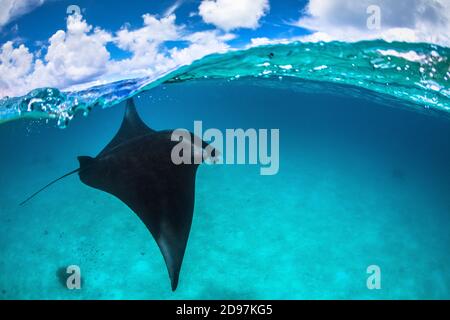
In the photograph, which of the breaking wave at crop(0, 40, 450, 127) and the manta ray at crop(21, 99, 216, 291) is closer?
the manta ray at crop(21, 99, 216, 291)

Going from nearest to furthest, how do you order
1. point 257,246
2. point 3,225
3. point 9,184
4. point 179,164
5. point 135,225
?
1. point 179,164
2. point 257,246
3. point 135,225
4. point 3,225
5. point 9,184

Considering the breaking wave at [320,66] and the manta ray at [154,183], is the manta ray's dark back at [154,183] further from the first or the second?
the breaking wave at [320,66]

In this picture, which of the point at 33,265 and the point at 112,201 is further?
the point at 112,201

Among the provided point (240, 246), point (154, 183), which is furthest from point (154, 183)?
point (240, 246)

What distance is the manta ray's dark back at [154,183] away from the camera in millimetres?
4270

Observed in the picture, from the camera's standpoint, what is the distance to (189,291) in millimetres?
8922

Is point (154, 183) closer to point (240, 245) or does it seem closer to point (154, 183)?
point (154, 183)

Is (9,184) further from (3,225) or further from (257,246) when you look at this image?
(257,246)

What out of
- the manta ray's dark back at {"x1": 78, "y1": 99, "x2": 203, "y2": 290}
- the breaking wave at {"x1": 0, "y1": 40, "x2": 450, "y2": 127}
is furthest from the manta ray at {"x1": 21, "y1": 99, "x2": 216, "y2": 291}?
the breaking wave at {"x1": 0, "y1": 40, "x2": 450, "y2": 127}

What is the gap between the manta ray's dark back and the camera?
427 centimetres

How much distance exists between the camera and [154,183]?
5469 mm

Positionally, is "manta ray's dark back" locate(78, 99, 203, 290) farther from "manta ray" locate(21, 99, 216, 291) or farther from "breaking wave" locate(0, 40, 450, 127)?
"breaking wave" locate(0, 40, 450, 127)

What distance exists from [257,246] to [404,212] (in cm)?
1002
